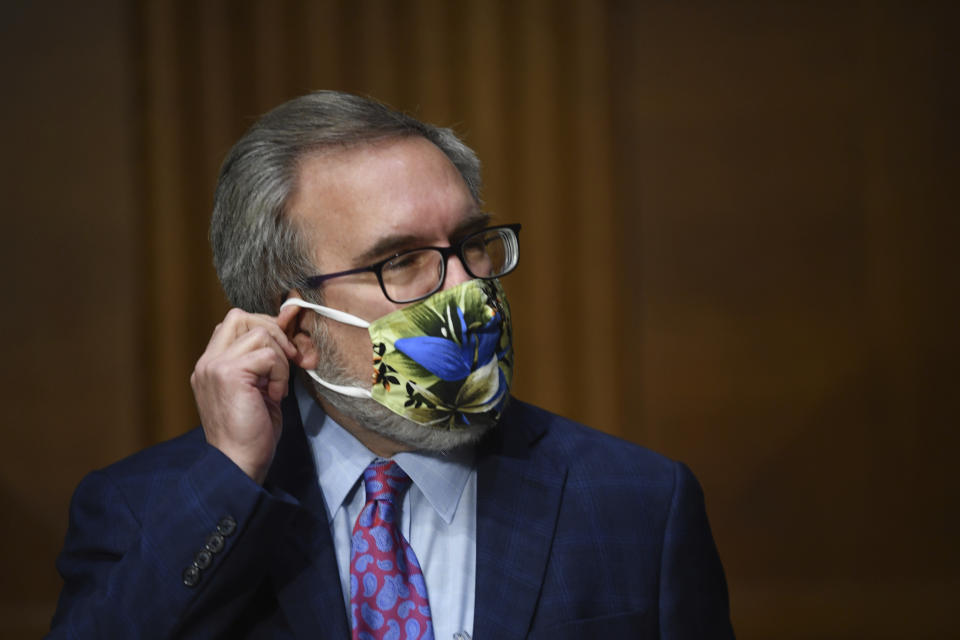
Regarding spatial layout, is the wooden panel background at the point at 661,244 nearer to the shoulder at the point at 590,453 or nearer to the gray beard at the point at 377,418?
the shoulder at the point at 590,453

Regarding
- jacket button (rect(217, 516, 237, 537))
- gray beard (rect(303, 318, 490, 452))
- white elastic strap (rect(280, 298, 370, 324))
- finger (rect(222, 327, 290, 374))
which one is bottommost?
jacket button (rect(217, 516, 237, 537))

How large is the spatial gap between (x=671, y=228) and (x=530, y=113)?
0.59 meters

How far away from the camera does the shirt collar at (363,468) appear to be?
59.0 inches

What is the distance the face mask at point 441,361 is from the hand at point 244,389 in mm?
152

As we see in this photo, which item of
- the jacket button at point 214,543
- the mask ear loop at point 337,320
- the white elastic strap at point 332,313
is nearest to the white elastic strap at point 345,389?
the mask ear loop at point 337,320

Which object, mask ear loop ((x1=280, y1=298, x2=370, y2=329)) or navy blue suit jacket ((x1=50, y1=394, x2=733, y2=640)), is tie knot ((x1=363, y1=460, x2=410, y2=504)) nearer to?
navy blue suit jacket ((x1=50, y1=394, x2=733, y2=640))

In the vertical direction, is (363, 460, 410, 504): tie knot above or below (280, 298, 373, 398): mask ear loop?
below

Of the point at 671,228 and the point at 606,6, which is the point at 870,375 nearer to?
the point at 671,228

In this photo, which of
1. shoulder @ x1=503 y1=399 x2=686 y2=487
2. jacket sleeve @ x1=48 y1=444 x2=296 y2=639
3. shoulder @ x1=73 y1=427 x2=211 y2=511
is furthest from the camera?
shoulder @ x1=503 y1=399 x2=686 y2=487

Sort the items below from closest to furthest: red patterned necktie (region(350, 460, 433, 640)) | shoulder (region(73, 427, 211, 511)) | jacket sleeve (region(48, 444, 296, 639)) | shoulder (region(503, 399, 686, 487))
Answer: jacket sleeve (region(48, 444, 296, 639))
red patterned necktie (region(350, 460, 433, 640))
shoulder (region(73, 427, 211, 511))
shoulder (region(503, 399, 686, 487))

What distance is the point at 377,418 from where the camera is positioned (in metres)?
1.51

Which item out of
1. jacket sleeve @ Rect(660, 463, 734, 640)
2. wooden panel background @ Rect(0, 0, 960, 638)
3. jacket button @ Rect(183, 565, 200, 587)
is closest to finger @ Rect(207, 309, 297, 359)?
jacket button @ Rect(183, 565, 200, 587)

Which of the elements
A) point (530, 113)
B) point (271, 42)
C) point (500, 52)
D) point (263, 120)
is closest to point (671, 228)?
point (530, 113)

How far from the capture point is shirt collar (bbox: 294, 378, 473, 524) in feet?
4.91
